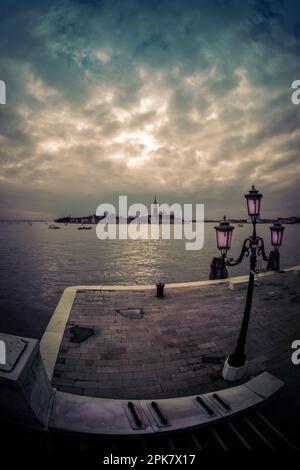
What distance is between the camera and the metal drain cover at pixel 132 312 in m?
7.98

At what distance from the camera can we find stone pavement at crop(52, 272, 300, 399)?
4.70 m

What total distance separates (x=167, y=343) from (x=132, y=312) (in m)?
2.41

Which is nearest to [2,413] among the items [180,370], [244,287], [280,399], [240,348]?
[180,370]

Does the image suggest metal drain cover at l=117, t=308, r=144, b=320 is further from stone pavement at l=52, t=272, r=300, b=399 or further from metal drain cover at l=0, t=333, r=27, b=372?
metal drain cover at l=0, t=333, r=27, b=372

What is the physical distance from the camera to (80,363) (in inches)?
209

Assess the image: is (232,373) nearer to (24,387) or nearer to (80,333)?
(24,387)

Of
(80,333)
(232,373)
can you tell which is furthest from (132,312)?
(232,373)

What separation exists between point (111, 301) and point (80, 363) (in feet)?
13.4

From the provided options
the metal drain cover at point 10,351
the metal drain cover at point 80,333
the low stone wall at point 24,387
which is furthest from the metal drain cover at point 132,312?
the metal drain cover at point 10,351

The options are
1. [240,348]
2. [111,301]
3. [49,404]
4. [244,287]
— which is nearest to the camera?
[49,404]

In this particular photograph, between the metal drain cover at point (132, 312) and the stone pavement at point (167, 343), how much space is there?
0.59ft

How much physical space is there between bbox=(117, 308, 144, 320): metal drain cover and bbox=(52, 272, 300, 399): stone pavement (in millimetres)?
181
